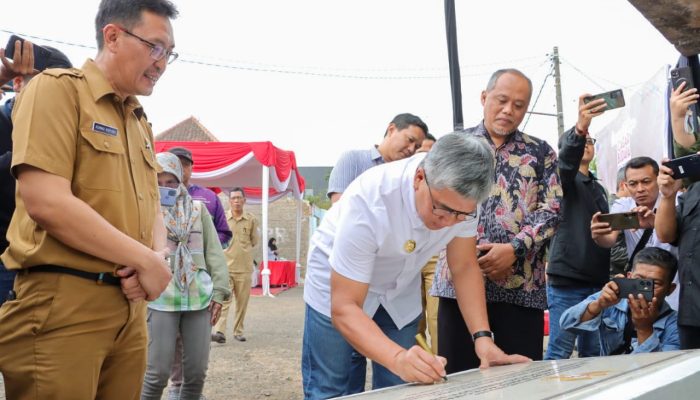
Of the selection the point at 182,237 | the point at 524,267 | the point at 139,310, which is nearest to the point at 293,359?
the point at 182,237

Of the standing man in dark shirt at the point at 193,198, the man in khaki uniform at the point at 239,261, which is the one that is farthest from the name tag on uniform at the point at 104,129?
the man in khaki uniform at the point at 239,261

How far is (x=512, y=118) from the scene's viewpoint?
2.94m

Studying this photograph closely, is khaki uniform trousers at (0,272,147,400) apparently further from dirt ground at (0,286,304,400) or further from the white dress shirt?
dirt ground at (0,286,304,400)

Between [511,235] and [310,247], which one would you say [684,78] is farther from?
[310,247]

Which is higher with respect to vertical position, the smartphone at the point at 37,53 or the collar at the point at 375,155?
the smartphone at the point at 37,53

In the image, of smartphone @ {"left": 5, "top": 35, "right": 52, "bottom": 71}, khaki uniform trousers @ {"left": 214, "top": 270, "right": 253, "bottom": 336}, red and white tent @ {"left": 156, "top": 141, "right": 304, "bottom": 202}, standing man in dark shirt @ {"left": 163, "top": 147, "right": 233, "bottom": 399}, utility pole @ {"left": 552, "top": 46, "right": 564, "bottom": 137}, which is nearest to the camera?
smartphone @ {"left": 5, "top": 35, "right": 52, "bottom": 71}

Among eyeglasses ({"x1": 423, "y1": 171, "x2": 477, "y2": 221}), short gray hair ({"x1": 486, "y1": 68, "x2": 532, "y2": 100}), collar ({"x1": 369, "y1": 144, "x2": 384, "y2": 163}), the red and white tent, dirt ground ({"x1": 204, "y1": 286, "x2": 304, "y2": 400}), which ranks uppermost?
the red and white tent

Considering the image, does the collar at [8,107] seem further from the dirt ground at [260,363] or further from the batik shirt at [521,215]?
the dirt ground at [260,363]

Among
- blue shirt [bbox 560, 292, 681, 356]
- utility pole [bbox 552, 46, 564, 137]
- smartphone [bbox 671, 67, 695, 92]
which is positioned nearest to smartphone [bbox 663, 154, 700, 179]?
smartphone [bbox 671, 67, 695, 92]

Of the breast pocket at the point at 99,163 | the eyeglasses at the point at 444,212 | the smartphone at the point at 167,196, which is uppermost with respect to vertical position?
the breast pocket at the point at 99,163

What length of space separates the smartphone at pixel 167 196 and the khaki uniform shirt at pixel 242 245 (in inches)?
201

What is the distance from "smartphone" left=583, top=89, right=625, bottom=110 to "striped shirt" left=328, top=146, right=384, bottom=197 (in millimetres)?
1562

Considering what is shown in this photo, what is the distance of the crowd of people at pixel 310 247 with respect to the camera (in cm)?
187

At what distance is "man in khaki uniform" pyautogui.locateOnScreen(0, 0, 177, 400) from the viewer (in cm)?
→ 185
